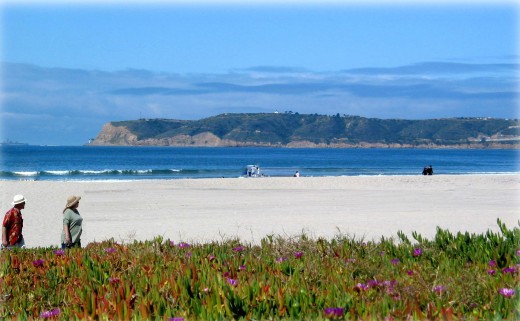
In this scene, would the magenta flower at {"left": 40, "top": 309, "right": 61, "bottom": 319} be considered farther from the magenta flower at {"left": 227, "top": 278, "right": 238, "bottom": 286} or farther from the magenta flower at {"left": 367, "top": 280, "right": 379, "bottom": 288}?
the magenta flower at {"left": 367, "top": 280, "right": 379, "bottom": 288}

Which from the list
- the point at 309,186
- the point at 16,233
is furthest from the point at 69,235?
the point at 309,186

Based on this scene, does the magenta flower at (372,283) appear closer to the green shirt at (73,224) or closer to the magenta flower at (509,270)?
the magenta flower at (509,270)

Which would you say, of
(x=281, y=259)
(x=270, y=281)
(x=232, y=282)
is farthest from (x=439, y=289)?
(x=281, y=259)

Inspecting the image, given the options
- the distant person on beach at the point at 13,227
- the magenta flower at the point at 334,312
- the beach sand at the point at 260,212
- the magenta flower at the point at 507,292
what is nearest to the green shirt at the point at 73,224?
the distant person on beach at the point at 13,227

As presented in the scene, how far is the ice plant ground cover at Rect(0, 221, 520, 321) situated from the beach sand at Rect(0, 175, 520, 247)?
1.94 m

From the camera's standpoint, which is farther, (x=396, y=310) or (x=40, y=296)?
A: (x=40, y=296)

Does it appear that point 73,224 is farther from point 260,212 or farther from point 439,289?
point 260,212

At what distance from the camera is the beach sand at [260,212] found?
14.2 m

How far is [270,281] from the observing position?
5246mm

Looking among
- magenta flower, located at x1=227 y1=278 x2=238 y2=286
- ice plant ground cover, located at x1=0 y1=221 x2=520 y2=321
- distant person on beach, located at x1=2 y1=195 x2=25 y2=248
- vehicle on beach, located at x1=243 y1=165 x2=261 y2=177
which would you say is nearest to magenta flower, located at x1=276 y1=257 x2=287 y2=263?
ice plant ground cover, located at x1=0 y1=221 x2=520 y2=321

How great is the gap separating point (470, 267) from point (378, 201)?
17.6 m

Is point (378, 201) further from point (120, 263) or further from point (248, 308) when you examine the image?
point (248, 308)

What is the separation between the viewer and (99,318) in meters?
4.46

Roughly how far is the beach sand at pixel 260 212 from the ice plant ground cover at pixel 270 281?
6.37 ft
